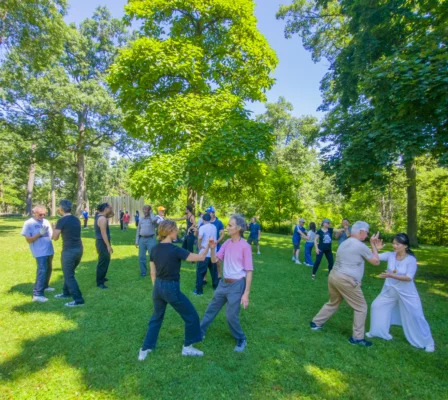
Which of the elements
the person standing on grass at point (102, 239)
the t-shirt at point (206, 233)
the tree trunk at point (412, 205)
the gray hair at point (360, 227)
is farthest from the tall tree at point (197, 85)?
the tree trunk at point (412, 205)

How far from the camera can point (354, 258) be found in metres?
4.60

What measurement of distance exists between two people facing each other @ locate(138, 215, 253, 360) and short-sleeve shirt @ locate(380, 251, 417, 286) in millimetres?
2595

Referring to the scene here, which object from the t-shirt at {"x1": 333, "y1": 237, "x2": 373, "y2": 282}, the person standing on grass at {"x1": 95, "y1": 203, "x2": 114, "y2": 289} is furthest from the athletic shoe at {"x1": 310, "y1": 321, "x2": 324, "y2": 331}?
the person standing on grass at {"x1": 95, "y1": 203, "x2": 114, "y2": 289}

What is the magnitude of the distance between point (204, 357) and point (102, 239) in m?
4.19

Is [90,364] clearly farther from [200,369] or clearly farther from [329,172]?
[329,172]

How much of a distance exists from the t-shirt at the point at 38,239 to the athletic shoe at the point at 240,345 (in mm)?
4615

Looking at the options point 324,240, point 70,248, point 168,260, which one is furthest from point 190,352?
point 324,240

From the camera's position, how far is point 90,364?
3.84 metres

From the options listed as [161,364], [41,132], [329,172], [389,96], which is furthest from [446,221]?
[41,132]

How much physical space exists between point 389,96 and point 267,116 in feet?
125

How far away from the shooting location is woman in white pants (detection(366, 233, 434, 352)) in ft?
15.1

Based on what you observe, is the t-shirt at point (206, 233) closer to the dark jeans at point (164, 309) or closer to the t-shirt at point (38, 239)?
the dark jeans at point (164, 309)

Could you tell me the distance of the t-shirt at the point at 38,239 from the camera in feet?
19.7

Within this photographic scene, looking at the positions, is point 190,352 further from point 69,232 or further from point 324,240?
point 324,240
